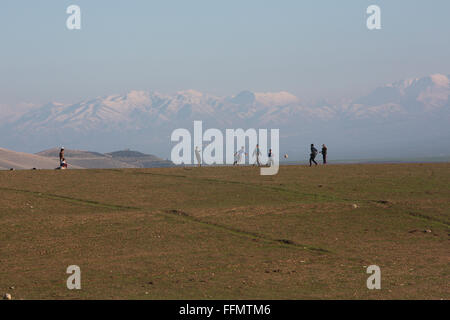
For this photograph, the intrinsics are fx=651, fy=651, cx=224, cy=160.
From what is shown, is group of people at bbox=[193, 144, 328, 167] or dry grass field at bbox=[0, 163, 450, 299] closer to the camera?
dry grass field at bbox=[0, 163, 450, 299]

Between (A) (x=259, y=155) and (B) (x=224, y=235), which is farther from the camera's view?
(A) (x=259, y=155)

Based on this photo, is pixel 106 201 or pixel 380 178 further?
pixel 380 178

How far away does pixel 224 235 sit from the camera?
94.5 feet

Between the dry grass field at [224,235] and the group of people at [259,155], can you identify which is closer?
the dry grass field at [224,235]

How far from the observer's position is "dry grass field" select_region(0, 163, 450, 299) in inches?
791

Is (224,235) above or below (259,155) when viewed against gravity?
below

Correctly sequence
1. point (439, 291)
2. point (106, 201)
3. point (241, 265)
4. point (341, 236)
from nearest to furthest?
1. point (439, 291)
2. point (241, 265)
3. point (341, 236)
4. point (106, 201)

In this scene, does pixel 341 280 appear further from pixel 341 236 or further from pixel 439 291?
A: pixel 341 236

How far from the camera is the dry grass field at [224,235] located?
65.9 ft

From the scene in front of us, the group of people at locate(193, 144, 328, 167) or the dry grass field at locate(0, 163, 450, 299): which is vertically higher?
the group of people at locate(193, 144, 328, 167)

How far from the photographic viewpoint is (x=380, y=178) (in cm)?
4631

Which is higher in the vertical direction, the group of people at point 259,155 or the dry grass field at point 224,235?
the group of people at point 259,155
